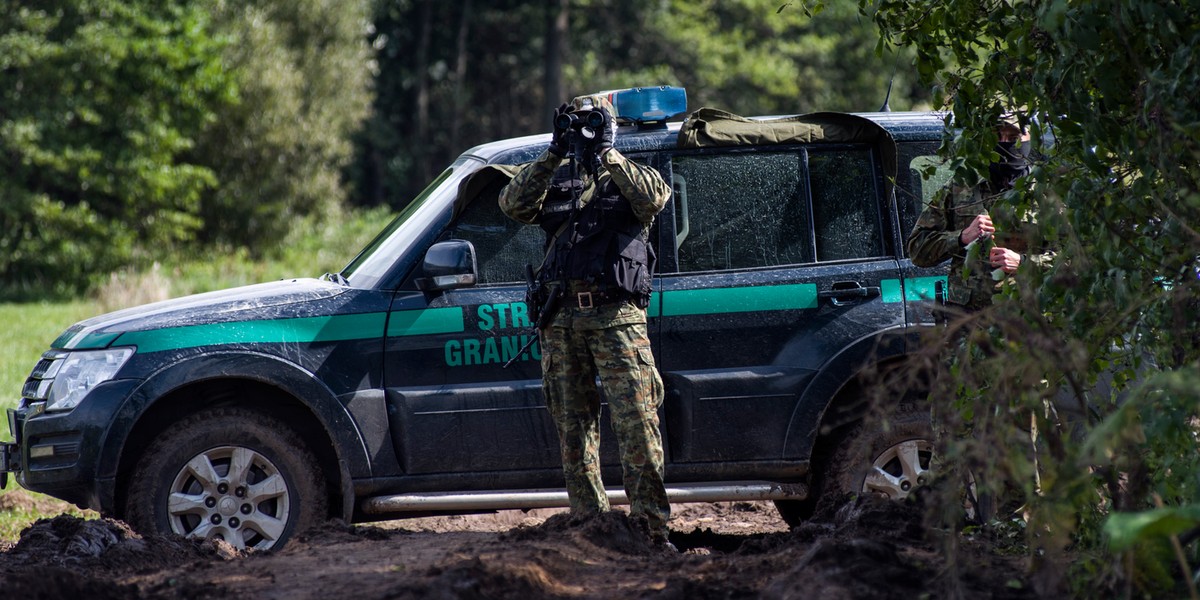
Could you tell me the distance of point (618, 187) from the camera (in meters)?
5.23

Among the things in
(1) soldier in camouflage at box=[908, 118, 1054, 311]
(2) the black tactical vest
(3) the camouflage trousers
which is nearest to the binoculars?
(2) the black tactical vest

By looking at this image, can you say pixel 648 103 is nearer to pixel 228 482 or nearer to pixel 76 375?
pixel 228 482

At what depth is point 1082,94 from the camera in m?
4.04

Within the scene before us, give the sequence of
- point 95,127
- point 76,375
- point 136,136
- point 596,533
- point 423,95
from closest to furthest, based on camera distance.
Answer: point 596,533, point 76,375, point 136,136, point 95,127, point 423,95

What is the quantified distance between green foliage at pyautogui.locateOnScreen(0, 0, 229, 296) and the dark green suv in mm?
18136

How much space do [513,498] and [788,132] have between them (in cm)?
211

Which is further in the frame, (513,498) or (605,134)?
(513,498)

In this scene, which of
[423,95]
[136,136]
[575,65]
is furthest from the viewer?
[575,65]

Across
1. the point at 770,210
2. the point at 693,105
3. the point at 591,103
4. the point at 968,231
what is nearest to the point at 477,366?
the point at 591,103

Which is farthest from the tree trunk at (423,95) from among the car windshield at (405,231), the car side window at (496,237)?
the car side window at (496,237)

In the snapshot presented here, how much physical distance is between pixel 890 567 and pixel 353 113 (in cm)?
2663

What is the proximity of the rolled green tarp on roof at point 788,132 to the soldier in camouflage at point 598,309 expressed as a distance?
0.62 m

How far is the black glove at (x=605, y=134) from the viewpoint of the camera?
17.3ft

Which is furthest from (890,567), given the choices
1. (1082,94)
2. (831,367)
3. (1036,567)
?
(831,367)
